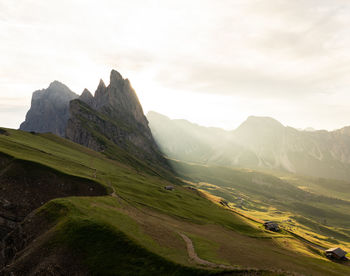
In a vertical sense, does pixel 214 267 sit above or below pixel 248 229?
above

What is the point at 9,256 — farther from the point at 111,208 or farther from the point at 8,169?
the point at 8,169

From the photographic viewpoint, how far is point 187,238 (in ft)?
175

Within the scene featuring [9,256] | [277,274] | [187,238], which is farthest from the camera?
[187,238]

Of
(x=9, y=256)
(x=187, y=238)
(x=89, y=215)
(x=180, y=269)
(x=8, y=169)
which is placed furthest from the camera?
(x=8, y=169)

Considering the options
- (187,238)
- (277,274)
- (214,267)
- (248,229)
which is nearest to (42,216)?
(187,238)

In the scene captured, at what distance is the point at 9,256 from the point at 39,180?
2850 centimetres

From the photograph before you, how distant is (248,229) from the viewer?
9550 centimetres

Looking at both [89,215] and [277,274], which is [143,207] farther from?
[277,274]

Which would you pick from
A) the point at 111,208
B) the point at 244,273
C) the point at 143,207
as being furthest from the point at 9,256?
the point at 244,273

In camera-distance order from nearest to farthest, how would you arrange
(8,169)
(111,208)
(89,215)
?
(89,215), (111,208), (8,169)

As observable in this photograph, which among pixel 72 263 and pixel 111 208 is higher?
pixel 111 208

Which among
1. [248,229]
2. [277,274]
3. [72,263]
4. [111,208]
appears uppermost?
[277,274]

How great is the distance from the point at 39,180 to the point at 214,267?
206ft

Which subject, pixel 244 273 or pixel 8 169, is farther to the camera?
pixel 8 169
